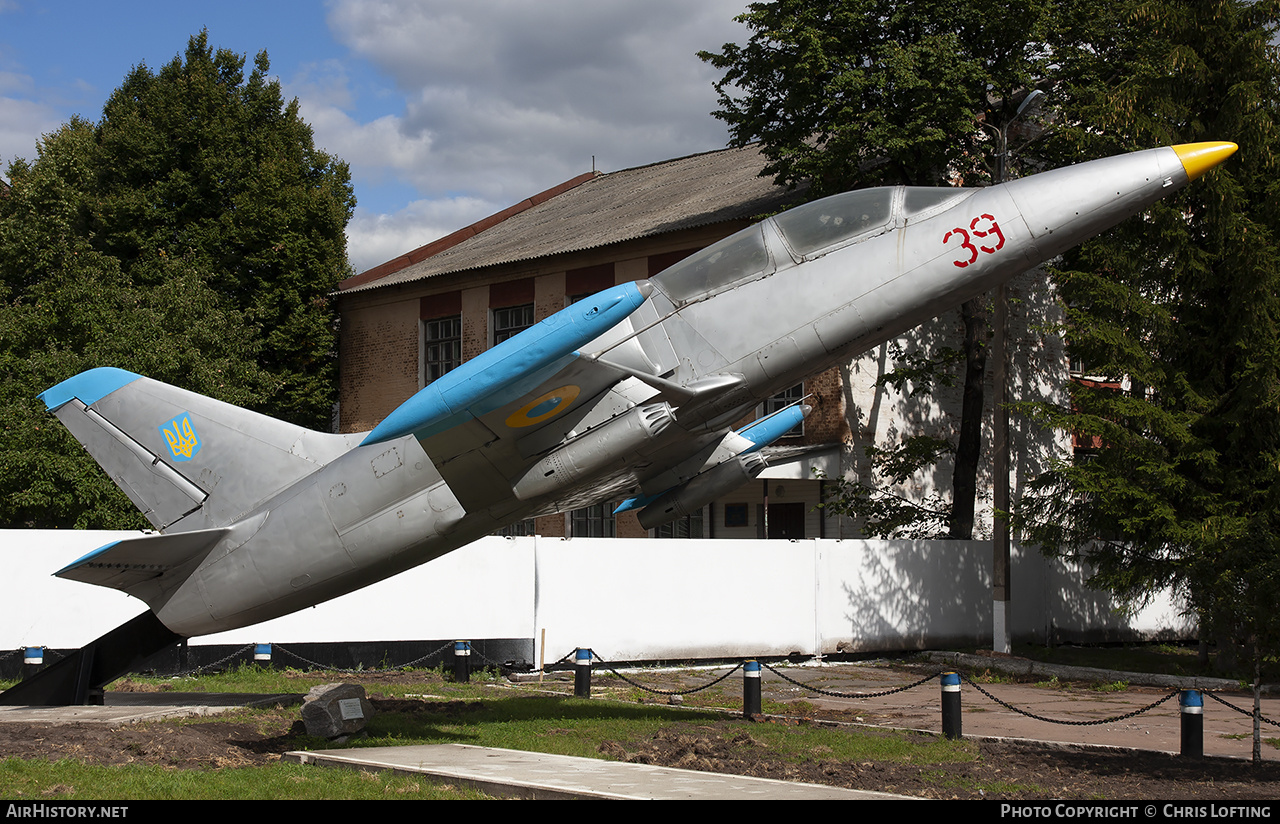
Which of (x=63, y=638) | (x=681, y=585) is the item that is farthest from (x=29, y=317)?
(x=681, y=585)

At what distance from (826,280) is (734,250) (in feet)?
3.38

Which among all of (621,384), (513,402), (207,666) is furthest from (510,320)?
(513,402)

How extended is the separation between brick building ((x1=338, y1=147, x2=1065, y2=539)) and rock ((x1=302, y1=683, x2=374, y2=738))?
1292 centimetres

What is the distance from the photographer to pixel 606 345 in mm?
10656

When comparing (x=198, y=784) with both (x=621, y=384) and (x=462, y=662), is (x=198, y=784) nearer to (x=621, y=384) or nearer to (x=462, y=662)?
(x=621, y=384)

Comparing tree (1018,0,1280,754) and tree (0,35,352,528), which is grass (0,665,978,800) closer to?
tree (1018,0,1280,754)

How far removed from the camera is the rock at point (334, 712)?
10.6 metres

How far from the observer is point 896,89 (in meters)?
21.7

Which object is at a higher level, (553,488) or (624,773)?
(553,488)

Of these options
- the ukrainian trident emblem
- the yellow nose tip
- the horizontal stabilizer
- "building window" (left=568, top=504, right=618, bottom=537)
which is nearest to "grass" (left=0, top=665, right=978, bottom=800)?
the horizontal stabilizer

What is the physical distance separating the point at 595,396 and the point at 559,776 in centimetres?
365

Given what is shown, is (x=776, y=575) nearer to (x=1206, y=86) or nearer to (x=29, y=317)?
(x=1206, y=86)

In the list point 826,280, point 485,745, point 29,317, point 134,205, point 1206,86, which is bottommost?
point 485,745

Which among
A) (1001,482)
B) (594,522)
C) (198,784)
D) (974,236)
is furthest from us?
(594,522)
